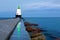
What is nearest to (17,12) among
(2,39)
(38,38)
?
(38,38)

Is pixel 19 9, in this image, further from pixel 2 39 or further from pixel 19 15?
pixel 2 39

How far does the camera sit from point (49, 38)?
61.1ft

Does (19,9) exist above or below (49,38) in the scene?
above

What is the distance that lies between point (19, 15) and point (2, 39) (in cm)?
1616

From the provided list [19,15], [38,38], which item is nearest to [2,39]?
[38,38]

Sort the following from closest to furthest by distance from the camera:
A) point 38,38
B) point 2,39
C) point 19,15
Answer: point 2,39
point 38,38
point 19,15

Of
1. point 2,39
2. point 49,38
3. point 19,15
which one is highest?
point 2,39

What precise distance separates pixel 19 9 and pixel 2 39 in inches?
662

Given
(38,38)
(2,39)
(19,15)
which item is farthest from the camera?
(19,15)

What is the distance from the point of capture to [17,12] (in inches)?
729

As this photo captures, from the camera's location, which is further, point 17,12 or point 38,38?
point 17,12

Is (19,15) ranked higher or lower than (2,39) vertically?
lower

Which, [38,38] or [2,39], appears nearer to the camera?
[2,39]

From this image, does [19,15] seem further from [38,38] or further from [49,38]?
[38,38]
